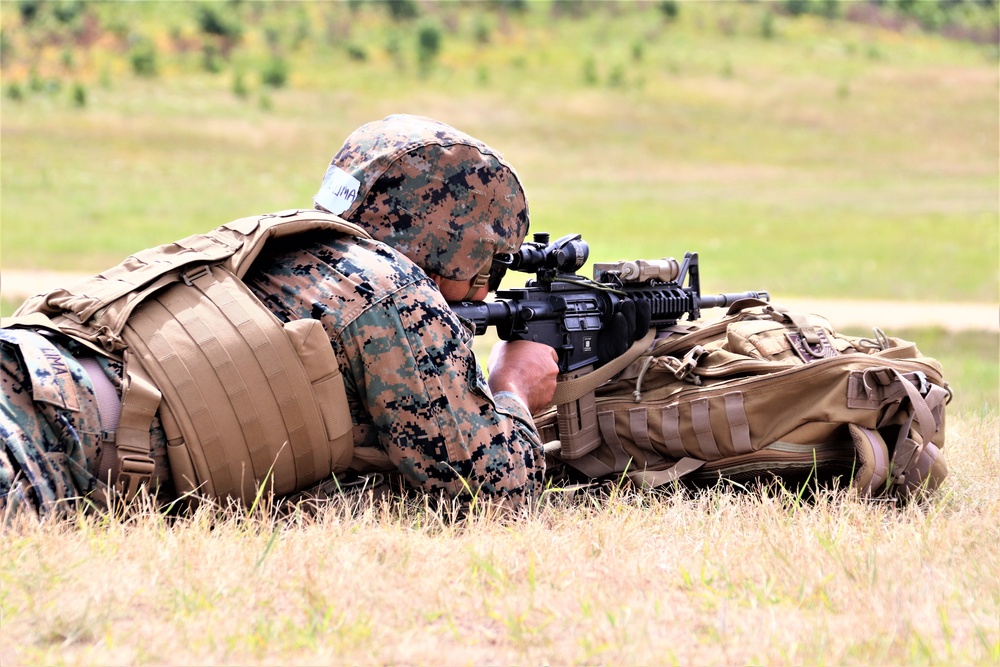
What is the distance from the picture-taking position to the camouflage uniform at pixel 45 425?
9.64ft

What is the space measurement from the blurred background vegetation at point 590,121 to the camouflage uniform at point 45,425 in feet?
22.6

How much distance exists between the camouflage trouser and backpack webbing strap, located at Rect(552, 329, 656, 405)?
182 cm

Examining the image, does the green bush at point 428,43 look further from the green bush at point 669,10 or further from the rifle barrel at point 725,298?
the rifle barrel at point 725,298

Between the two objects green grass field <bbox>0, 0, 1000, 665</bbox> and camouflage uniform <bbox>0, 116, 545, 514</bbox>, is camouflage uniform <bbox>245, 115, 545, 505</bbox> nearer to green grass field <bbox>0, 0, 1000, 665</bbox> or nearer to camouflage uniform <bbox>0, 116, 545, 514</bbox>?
camouflage uniform <bbox>0, 116, 545, 514</bbox>

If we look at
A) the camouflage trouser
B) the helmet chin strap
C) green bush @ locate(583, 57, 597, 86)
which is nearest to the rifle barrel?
the helmet chin strap

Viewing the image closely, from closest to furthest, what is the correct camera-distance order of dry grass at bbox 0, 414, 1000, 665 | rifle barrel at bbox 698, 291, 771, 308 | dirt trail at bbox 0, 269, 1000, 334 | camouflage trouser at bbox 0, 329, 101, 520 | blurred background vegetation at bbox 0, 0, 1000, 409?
dry grass at bbox 0, 414, 1000, 665
camouflage trouser at bbox 0, 329, 101, 520
rifle barrel at bbox 698, 291, 771, 308
dirt trail at bbox 0, 269, 1000, 334
blurred background vegetation at bbox 0, 0, 1000, 409

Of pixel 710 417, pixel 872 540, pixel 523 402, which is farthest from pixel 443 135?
pixel 872 540

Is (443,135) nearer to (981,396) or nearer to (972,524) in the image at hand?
(972,524)

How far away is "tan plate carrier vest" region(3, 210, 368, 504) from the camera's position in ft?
10.1

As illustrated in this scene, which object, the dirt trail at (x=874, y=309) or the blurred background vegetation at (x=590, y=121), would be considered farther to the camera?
the blurred background vegetation at (x=590, y=121)

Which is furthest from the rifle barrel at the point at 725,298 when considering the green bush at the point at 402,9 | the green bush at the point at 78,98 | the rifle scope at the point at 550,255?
the green bush at the point at 402,9

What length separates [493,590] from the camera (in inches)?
107

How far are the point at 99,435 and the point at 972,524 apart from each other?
8.81 ft

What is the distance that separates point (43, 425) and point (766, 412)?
2460 millimetres
